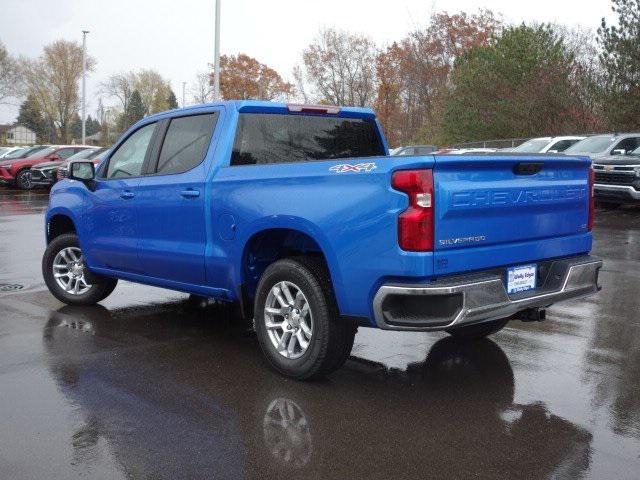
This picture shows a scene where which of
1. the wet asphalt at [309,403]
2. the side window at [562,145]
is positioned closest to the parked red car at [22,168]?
the side window at [562,145]

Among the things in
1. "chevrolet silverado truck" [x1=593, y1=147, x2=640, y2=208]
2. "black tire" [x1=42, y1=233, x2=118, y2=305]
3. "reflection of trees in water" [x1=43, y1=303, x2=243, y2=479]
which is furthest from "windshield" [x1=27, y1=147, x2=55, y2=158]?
"reflection of trees in water" [x1=43, y1=303, x2=243, y2=479]

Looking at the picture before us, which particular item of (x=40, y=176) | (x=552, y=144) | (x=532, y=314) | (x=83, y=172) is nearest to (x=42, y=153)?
(x=40, y=176)

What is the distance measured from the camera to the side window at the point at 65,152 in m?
28.2

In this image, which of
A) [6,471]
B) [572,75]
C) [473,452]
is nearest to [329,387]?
[473,452]

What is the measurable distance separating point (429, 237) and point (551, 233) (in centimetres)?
126

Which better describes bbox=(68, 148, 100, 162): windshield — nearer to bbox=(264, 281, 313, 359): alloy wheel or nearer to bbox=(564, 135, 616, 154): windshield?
bbox=(564, 135, 616, 154): windshield

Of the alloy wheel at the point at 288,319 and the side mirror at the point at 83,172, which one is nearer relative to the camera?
the alloy wheel at the point at 288,319

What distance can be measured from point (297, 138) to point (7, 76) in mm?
72590

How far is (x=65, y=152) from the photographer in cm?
2852

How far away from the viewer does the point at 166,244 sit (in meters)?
5.86

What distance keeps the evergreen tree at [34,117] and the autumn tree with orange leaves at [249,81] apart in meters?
27.1

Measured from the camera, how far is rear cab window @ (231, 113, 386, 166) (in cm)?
563

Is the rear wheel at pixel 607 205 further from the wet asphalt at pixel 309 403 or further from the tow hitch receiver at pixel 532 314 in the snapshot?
the tow hitch receiver at pixel 532 314

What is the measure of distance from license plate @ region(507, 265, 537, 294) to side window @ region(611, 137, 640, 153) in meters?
15.7
